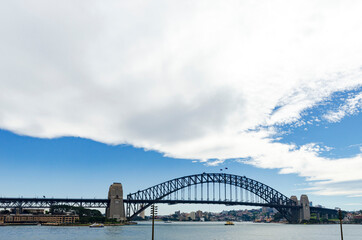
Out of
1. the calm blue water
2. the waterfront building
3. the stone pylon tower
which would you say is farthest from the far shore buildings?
the calm blue water

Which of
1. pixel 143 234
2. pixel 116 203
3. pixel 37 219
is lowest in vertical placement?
pixel 37 219

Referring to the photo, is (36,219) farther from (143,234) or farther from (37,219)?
(143,234)

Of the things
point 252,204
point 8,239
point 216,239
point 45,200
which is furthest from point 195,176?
point 8,239

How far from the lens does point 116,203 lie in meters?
151

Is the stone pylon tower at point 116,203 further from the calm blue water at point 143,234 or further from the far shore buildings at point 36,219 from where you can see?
the calm blue water at point 143,234

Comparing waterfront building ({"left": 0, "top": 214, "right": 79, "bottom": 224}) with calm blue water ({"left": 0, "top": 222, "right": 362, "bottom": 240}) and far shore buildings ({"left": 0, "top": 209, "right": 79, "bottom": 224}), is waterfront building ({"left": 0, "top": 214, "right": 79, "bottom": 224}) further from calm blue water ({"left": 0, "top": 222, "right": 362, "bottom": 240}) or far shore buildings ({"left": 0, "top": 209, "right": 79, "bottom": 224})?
calm blue water ({"left": 0, "top": 222, "right": 362, "bottom": 240})

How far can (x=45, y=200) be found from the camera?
154250mm

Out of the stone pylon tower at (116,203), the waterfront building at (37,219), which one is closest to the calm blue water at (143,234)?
the stone pylon tower at (116,203)

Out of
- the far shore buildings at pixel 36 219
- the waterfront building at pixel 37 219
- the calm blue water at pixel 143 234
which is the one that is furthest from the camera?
the far shore buildings at pixel 36 219

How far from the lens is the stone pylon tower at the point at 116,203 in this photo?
151m

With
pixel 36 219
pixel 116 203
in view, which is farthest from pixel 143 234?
pixel 36 219

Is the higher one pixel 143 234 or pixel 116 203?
pixel 116 203

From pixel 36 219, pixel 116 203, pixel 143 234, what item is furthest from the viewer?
pixel 36 219

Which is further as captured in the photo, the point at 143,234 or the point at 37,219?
the point at 37,219
